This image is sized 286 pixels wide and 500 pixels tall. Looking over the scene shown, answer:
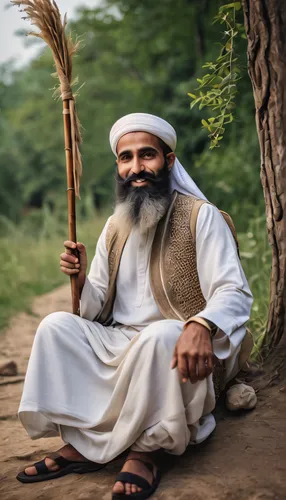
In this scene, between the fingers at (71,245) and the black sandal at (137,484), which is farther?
the fingers at (71,245)

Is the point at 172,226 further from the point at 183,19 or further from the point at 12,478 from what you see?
the point at 183,19

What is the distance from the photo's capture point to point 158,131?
3066mm

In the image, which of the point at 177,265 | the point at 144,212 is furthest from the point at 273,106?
the point at 177,265

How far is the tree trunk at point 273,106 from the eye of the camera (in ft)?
9.79

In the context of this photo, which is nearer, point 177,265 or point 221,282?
point 221,282

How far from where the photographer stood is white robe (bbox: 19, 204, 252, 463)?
248cm

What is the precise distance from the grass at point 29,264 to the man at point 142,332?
3452 millimetres

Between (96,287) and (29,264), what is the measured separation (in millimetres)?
6539

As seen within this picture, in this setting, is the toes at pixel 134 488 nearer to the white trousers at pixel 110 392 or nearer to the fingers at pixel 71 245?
the white trousers at pixel 110 392

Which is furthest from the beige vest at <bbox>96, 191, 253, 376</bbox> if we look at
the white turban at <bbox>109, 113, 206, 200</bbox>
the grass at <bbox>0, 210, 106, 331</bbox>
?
the grass at <bbox>0, 210, 106, 331</bbox>

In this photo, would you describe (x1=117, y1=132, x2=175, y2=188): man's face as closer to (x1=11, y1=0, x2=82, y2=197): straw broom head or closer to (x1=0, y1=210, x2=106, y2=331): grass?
(x1=11, y1=0, x2=82, y2=197): straw broom head

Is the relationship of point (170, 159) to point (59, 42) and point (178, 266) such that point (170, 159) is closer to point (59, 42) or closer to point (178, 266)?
point (178, 266)

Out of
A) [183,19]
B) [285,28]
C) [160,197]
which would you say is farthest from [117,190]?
[183,19]

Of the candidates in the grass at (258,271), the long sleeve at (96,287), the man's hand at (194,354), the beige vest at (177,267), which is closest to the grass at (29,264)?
the grass at (258,271)
